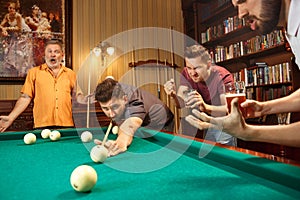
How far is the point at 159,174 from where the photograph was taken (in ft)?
3.72

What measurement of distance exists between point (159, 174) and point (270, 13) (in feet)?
3.16

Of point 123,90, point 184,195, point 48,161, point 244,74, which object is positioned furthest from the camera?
point 244,74

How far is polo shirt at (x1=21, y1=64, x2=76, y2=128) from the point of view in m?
3.13

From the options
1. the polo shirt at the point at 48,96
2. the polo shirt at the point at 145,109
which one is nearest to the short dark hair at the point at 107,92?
the polo shirt at the point at 145,109

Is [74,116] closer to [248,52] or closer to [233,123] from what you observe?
[248,52]

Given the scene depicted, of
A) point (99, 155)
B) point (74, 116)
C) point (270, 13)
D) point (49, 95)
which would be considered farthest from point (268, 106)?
point (74, 116)

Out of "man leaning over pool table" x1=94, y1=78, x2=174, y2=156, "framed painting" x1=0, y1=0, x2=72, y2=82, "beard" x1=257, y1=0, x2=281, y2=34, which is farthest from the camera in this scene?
"framed painting" x1=0, y1=0, x2=72, y2=82

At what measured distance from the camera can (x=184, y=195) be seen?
88 cm

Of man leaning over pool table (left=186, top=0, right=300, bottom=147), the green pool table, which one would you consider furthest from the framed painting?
man leaning over pool table (left=186, top=0, right=300, bottom=147)

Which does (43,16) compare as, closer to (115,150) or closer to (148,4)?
(148,4)

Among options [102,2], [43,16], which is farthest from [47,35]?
[102,2]

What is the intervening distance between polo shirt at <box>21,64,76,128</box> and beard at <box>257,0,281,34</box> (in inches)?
97.1

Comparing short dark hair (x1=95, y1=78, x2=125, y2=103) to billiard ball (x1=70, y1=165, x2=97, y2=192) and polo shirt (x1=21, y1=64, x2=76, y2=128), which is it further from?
polo shirt (x1=21, y1=64, x2=76, y2=128)

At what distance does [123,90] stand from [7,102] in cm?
238
